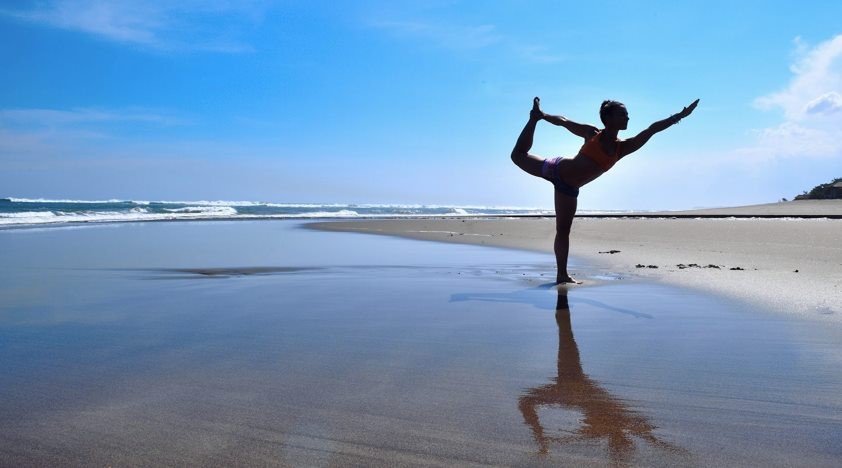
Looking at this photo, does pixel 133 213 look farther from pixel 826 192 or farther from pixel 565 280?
pixel 826 192

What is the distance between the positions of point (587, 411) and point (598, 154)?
365 cm

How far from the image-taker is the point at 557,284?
526 centimetres

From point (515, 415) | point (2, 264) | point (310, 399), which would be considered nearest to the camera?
point (515, 415)

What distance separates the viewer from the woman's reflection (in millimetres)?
1711

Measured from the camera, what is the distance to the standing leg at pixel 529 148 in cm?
561

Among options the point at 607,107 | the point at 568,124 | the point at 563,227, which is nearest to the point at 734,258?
the point at 563,227

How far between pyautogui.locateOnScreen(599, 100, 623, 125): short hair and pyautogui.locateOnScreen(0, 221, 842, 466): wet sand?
Answer: 1531 millimetres

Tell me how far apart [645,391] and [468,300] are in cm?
220

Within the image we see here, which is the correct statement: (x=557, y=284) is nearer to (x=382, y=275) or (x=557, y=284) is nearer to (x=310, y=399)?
(x=382, y=275)

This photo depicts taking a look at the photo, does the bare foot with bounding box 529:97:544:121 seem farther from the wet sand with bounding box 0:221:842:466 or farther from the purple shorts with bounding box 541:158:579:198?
the wet sand with bounding box 0:221:842:466

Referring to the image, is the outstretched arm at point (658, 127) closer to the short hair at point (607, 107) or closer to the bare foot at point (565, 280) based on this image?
the short hair at point (607, 107)

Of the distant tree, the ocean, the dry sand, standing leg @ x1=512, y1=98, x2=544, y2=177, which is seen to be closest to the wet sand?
the dry sand

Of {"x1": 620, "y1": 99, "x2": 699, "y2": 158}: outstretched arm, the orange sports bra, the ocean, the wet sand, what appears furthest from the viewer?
the ocean

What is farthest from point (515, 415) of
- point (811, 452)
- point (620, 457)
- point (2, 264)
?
point (2, 264)
